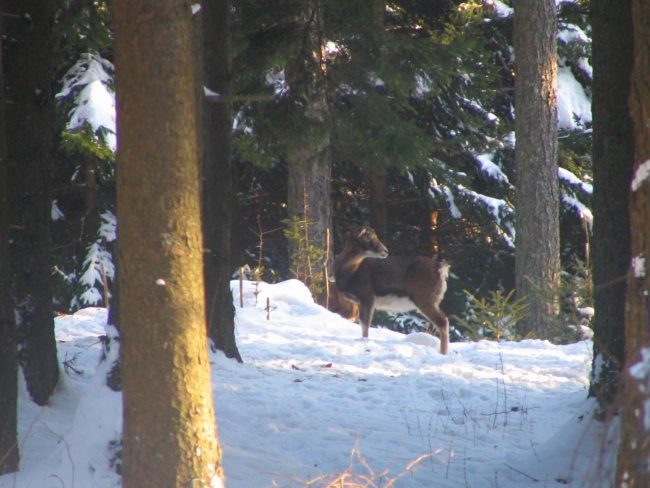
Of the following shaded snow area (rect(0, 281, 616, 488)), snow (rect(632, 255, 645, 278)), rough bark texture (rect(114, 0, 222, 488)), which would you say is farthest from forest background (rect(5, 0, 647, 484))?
rough bark texture (rect(114, 0, 222, 488))

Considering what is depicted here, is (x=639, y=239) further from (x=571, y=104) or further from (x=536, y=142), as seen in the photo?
(x=571, y=104)

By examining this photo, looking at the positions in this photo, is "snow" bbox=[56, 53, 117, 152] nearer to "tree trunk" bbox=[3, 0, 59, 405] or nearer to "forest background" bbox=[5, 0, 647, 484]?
"forest background" bbox=[5, 0, 647, 484]

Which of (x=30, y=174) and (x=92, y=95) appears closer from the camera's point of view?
(x=30, y=174)

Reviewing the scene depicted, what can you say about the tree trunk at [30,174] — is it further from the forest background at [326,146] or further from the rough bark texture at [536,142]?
the rough bark texture at [536,142]

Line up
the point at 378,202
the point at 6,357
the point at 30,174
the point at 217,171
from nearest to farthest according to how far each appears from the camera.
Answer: the point at 6,357
the point at 30,174
the point at 217,171
the point at 378,202

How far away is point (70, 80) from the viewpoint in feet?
47.8

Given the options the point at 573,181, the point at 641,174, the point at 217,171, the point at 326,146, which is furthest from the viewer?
the point at 573,181

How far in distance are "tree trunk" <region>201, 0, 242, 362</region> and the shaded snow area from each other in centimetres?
51

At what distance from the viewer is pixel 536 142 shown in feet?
45.0

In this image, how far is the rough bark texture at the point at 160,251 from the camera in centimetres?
383

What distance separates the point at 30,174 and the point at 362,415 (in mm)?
3329

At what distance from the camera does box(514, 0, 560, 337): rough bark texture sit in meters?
13.6

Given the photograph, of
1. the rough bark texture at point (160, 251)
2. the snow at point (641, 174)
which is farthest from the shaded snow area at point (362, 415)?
the snow at point (641, 174)

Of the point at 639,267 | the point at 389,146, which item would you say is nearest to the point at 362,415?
the point at 389,146
